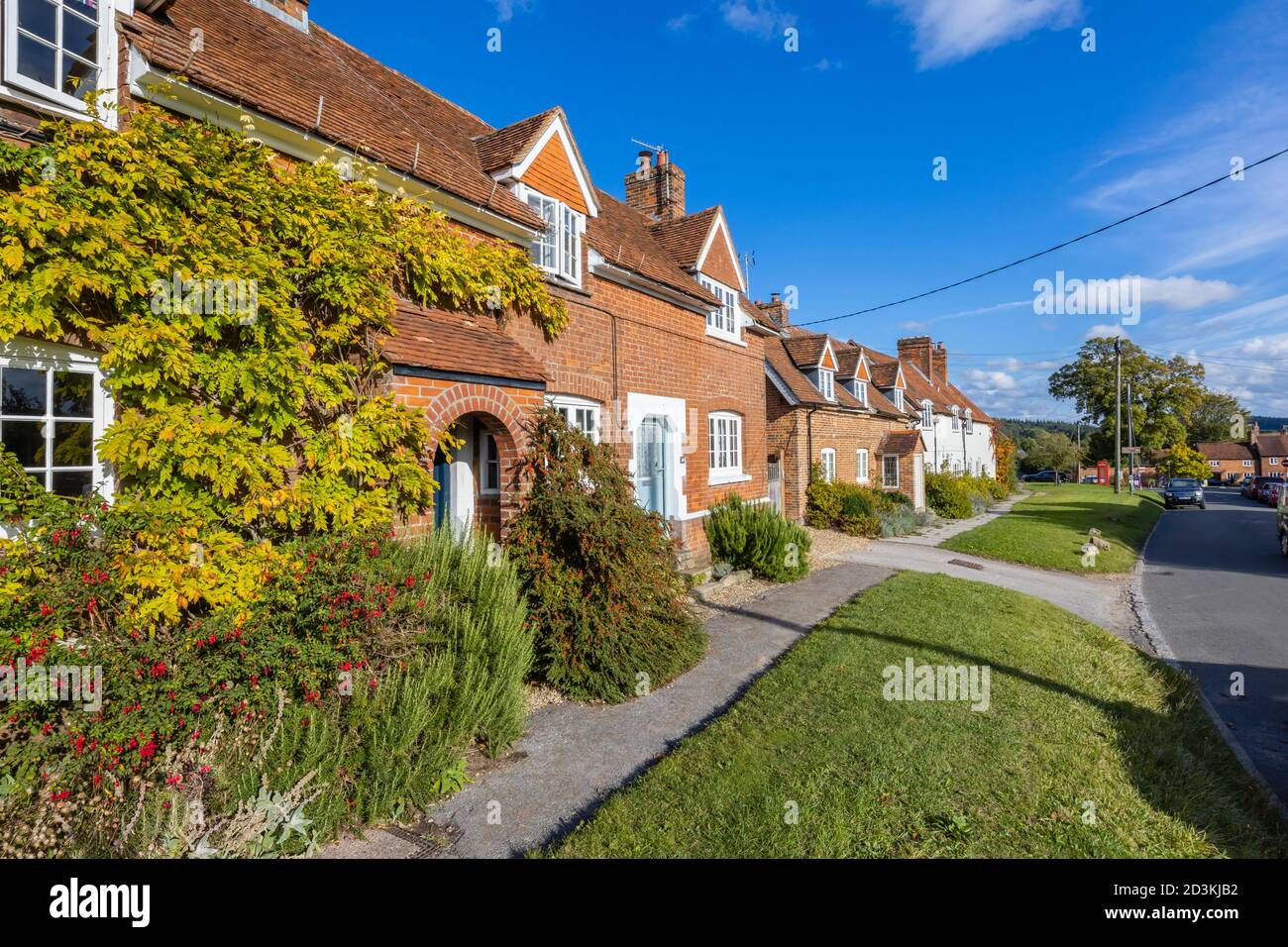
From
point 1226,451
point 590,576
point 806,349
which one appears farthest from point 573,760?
point 1226,451

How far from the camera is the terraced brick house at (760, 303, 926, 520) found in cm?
2067

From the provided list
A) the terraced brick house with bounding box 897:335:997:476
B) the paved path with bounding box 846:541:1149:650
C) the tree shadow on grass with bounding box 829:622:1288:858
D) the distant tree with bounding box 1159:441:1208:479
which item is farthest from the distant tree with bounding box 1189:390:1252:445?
the tree shadow on grass with bounding box 829:622:1288:858

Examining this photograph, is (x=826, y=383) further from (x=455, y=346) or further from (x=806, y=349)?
(x=455, y=346)

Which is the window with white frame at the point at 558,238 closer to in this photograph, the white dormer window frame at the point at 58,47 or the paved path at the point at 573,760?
the white dormer window frame at the point at 58,47

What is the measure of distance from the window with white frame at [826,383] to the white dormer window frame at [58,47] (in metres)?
21.3

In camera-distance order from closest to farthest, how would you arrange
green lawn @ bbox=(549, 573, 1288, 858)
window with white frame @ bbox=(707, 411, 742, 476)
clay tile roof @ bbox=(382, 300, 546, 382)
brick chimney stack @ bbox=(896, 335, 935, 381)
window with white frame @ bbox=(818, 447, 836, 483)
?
green lawn @ bbox=(549, 573, 1288, 858), clay tile roof @ bbox=(382, 300, 546, 382), window with white frame @ bbox=(707, 411, 742, 476), window with white frame @ bbox=(818, 447, 836, 483), brick chimney stack @ bbox=(896, 335, 935, 381)

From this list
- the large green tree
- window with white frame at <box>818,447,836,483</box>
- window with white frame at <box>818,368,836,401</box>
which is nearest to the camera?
window with white frame at <box>818,447,836,483</box>

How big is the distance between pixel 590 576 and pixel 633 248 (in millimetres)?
7878

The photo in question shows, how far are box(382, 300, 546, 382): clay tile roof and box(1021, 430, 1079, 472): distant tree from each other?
7673cm

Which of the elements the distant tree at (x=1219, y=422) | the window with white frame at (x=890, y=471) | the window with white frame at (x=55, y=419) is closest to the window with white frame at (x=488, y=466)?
the window with white frame at (x=55, y=419)

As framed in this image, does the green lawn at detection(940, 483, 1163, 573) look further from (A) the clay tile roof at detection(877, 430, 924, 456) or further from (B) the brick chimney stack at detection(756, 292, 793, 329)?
(B) the brick chimney stack at detection(756, 292, 793, 329)

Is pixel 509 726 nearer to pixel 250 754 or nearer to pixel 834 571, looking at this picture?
pixel 250 754
